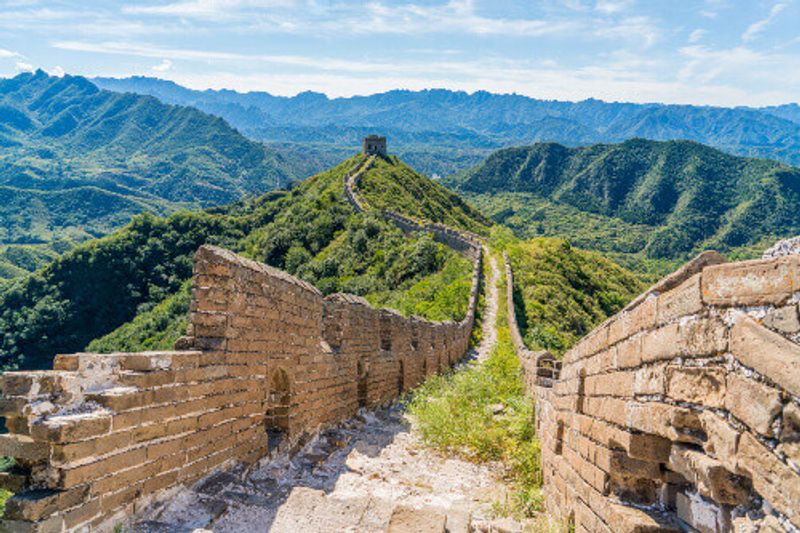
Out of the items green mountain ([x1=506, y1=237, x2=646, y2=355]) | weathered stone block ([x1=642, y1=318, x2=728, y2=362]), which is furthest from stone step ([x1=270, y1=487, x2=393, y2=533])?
green mountain ([x1=506, y1=237, x2=646, y2=355])

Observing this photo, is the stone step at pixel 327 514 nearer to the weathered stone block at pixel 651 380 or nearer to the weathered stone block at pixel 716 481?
the weathered stone block at pixel 651 380

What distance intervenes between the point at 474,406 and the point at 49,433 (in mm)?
7457

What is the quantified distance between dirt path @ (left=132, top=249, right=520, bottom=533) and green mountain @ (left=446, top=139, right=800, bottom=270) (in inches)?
3275

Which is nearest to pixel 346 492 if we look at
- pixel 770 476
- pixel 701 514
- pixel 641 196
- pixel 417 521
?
pixel 417 521

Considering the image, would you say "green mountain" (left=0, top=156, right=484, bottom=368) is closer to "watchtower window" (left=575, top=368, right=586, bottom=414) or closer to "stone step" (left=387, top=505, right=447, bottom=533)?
"watchtower window" (left=575, top=368, right=586, bottom=414)

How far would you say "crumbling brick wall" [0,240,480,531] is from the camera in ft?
11.4

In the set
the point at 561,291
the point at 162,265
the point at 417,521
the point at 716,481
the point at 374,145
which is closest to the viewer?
the point at 716,481

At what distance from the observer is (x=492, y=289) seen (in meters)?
31.0

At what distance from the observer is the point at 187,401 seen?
4.68 meters

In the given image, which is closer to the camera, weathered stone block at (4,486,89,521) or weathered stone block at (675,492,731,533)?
weathered stone block at (675,492,731,533)

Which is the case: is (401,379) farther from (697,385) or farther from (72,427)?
(697,385)

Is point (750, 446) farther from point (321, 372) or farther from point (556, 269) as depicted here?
point (556, 269)

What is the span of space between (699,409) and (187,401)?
3598mm

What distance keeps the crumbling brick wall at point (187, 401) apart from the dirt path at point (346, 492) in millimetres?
193
